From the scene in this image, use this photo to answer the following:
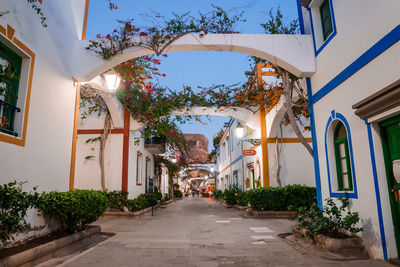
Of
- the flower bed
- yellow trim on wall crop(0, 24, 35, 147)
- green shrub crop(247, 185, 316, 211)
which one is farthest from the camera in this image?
green shrub crop(247, 185, 316, 211)

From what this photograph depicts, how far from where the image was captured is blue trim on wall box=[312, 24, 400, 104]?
4.03 m

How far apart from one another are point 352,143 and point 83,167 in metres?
9.92

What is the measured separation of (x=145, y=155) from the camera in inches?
611

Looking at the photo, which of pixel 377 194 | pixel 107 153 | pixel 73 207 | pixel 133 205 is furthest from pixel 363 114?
pixel 107 153

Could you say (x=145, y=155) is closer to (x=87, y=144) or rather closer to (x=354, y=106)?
(x=87, y=144)

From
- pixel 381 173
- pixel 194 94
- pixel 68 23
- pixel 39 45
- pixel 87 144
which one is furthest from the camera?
pixel 87 144

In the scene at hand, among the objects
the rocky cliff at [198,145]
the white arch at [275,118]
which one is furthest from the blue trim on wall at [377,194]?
the rocky cliff at [198,145]

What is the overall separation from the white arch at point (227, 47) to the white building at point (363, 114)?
2.14 feet

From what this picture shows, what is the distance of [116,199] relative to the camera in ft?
35.9

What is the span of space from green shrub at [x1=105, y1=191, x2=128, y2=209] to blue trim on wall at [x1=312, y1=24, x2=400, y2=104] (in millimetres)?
8081

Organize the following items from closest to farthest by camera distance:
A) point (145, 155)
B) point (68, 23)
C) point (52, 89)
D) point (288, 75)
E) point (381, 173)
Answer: point (381, 173)
point (52, 89)
point (68, 23)
point (288, 75)
point (145, 155)

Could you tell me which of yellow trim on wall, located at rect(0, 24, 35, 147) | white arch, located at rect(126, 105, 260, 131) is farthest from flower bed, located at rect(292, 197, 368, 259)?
white arch, located at rect(126, 105, 260, 131)

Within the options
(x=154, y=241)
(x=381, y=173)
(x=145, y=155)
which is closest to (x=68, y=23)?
(x=154, y=241)

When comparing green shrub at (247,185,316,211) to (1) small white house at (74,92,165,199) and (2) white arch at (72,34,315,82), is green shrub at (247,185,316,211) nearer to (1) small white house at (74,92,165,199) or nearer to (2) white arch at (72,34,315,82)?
(1) small white house at (74,92,165,199)
